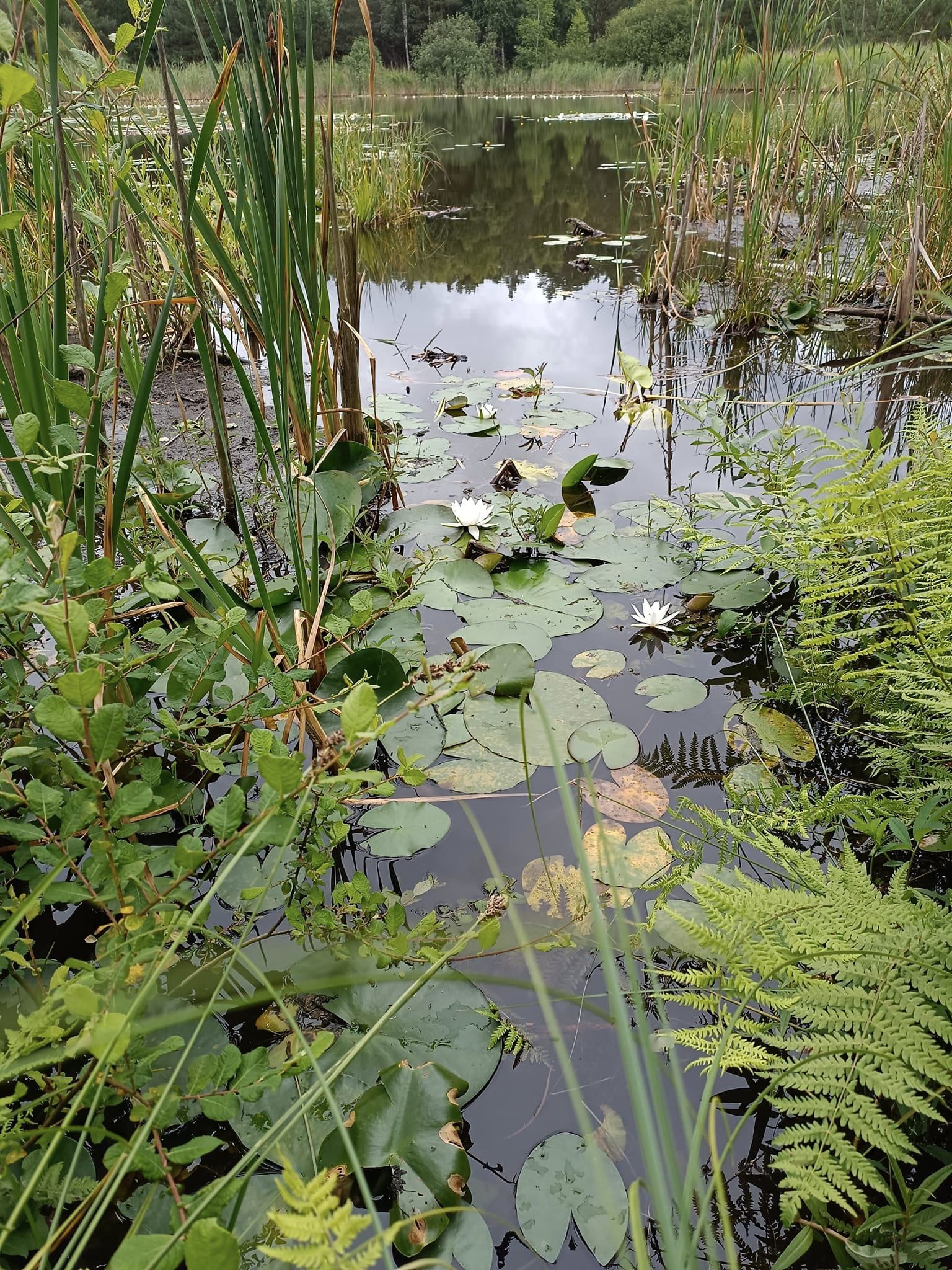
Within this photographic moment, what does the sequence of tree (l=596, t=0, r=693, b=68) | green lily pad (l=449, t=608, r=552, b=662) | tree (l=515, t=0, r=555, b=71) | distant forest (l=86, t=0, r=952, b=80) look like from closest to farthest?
green lily pad (l=449, t=608, r=552, b=662)
distant forest (l=86, t=0, r=952, b=80)
tree (l=596, t=0, r=693, b=68)
tree (l=515, t=0, r=555, b=71)

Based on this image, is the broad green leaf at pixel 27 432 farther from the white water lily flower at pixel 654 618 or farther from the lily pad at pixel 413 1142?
the white water lily flower at pixel 654 618

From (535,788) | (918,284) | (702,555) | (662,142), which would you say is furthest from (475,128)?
(535,788)

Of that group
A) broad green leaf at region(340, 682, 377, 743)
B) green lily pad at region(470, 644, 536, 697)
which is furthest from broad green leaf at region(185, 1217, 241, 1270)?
green lily pad at region(470, 644, 536, 697)

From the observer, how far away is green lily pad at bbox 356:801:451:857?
1.03m

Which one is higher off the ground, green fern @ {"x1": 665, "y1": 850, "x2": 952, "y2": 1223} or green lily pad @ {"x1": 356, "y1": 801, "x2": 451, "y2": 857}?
green fern @ {"x1": 665, "y1": 850, "x2": 952, "y2": 1223}

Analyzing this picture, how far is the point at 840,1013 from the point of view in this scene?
24.7 inches

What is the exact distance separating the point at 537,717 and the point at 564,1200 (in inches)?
26.2

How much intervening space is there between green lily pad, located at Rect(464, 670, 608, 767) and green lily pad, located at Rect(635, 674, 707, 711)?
0.29ft

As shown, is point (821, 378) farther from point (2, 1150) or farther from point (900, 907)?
point (2, 1150)

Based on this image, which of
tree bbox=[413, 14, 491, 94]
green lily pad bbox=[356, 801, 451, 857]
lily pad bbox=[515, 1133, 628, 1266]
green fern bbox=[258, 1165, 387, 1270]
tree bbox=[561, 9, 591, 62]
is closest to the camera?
green fern bbox=[258, 1165, 387, 1270]

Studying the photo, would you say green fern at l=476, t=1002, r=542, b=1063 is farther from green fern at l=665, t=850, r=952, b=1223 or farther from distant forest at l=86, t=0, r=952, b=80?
distant forest at l=86, t=0, r=952, b=80

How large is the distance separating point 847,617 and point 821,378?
1663 millimetres

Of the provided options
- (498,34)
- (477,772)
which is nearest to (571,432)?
(477,772)

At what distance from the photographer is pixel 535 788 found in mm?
1157
